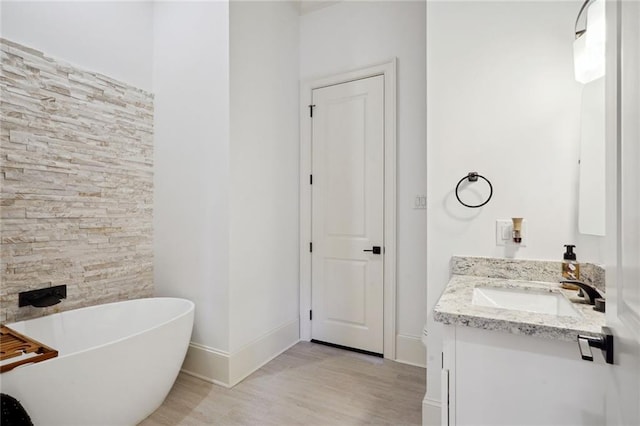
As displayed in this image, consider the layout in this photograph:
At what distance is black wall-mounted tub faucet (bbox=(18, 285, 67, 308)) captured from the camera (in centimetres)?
191

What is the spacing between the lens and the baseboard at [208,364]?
7.41 ft

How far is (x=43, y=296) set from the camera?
77.6 inches

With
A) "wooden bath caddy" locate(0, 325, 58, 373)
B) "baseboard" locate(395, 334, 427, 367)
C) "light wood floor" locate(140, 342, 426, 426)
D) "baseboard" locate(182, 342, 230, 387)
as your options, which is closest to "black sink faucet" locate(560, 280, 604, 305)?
"light wood floor" locate(140, 342, 426, 426)

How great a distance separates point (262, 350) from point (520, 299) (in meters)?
1.85

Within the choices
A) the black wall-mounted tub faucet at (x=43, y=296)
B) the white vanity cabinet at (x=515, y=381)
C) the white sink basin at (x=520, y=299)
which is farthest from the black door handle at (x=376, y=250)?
the black wall-mounted tub faucet at (x=43, y=296)

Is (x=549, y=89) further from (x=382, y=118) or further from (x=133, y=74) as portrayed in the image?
(x=133, y=74)

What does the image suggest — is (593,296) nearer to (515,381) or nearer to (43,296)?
(515,381)

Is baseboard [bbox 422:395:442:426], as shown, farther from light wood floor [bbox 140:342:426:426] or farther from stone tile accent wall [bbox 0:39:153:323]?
stone tile accent wall [bbox 0:39:153:323]

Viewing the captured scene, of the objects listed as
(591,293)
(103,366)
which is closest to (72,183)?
(103,366)

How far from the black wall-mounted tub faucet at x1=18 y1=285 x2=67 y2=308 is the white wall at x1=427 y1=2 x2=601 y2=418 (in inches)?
87.4

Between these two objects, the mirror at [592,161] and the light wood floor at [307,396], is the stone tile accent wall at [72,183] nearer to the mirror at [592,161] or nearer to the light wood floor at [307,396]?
the light wood floor at [307,396]

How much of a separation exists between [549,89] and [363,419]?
1989 mm

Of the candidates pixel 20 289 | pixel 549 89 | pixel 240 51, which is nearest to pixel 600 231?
pixel 549 89

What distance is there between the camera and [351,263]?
2.85 m
